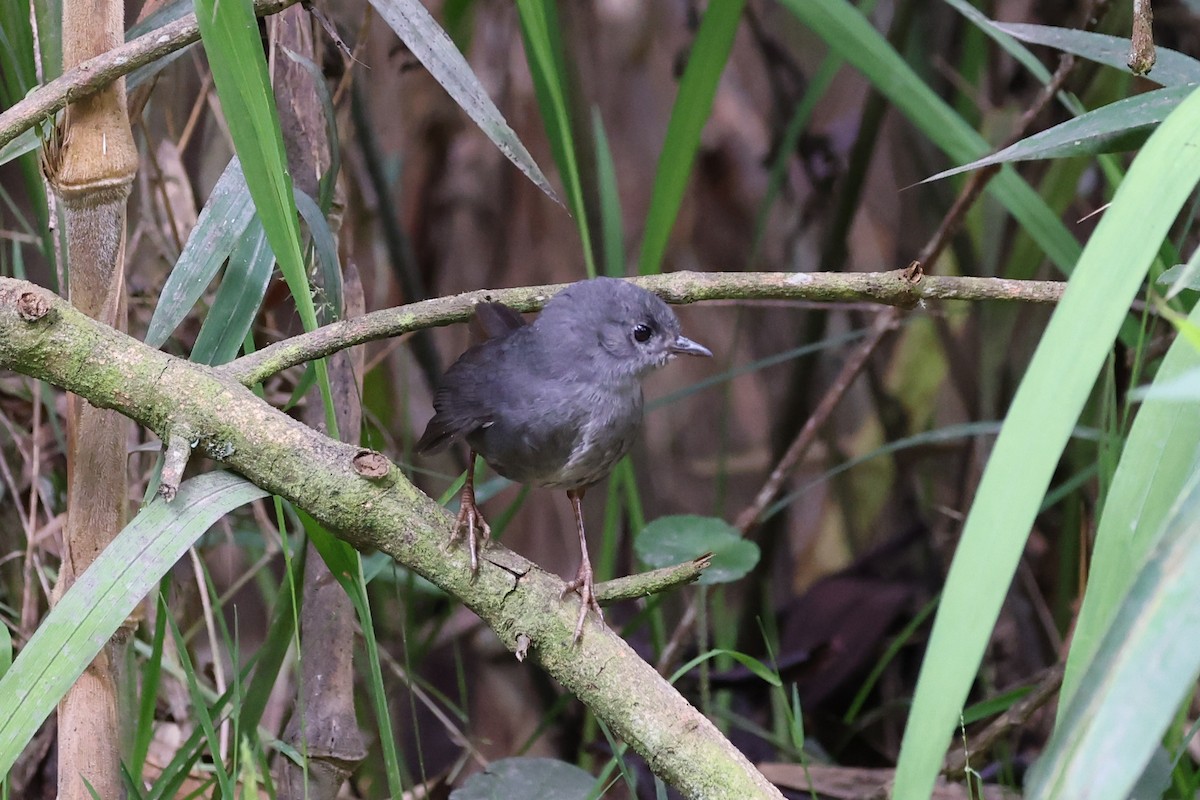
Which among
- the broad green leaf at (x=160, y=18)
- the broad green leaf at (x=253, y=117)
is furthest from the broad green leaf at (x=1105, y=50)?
the broad green leaf at (x=160, y=18)

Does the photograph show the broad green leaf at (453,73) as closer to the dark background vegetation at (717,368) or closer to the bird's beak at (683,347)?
the dark background vegetation at (717,368)

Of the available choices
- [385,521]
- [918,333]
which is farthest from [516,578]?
[918,333]

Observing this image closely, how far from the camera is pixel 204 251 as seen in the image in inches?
60.9

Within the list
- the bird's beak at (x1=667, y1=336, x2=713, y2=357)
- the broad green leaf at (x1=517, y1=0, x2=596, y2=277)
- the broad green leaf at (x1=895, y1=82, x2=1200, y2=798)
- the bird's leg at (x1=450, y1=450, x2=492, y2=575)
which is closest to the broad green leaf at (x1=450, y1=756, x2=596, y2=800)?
the bird's leg at (x1=450, y1=450, x2=492, y2=575)

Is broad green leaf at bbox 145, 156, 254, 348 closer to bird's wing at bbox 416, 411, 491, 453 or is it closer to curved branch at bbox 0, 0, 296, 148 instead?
curved branch at bbox 0, 0, 296, 148

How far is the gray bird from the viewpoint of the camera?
186 centimetres

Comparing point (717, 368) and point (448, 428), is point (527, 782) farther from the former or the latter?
point (717, 368)

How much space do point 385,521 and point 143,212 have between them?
1370 mm

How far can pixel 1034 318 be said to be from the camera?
3.56 meters

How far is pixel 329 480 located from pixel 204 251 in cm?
44

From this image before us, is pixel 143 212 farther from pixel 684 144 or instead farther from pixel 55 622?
pixel 55 622

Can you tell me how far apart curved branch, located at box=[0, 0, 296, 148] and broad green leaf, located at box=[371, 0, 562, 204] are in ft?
0.93

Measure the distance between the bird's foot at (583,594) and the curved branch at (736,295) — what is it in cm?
43

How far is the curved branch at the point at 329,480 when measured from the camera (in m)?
1.28
